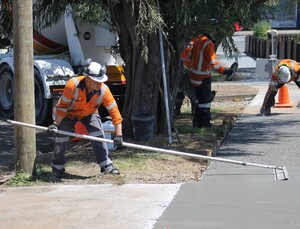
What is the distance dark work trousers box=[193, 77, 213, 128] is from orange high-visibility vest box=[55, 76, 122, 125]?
157 inches

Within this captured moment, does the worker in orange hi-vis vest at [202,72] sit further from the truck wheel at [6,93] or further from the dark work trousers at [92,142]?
the truck wheel at [6,93]

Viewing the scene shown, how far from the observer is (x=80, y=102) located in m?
8.40

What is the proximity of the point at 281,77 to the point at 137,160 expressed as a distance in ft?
16.7

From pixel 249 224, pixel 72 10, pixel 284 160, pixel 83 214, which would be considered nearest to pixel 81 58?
pixel 72 10

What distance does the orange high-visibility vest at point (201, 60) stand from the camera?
12094 mm

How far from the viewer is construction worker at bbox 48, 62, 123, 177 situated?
27.1 feet

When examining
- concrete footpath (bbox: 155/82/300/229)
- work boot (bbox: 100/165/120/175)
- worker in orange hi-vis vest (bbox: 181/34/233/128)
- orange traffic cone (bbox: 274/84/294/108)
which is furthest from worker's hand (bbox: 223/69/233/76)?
work boot (bbox: 100/165/120/175)

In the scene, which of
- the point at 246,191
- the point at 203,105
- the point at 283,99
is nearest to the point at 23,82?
the point at 246,191

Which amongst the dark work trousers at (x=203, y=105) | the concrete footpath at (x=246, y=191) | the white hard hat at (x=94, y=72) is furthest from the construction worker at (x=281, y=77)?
the white hard hat at (x=94, y=72)

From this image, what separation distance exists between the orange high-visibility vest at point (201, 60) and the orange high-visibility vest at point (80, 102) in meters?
4.01

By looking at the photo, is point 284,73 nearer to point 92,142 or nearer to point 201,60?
point 201,60

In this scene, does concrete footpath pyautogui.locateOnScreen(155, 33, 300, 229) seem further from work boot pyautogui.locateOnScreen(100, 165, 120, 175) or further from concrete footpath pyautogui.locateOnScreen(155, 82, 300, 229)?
work boot pyautogui.locateOnScreen(100, 165, 120, 175)

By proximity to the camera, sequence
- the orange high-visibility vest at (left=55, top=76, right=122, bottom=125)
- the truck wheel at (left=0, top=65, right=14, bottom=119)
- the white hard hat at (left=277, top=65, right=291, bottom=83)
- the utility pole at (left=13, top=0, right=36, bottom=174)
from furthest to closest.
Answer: the truck wheel at (left=0, top=65, right=14, bottom=119)
the white hard hat at (left=277, top=65, right=291, bottom=83)
the utility pole at (left=13, top=0, right=36, bottom=174)
the orange high-visibility vest at (left=55, top=76, right=122, bottom=125)

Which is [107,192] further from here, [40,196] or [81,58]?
[81,58]
